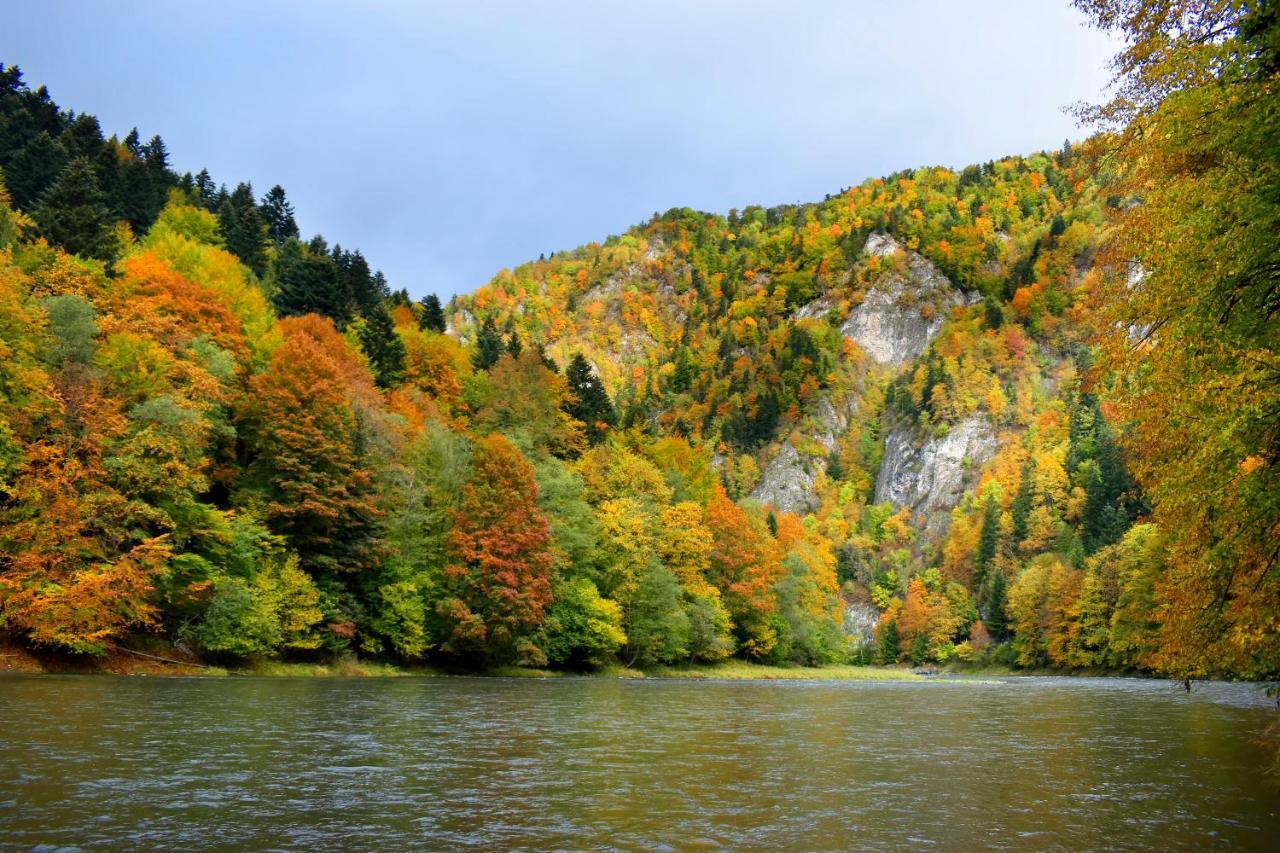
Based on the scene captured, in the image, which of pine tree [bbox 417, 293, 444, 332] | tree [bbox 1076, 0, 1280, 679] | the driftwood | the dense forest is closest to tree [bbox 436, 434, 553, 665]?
the dense forest

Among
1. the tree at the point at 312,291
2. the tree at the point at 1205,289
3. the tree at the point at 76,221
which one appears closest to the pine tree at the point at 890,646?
the tree at the point at 312,291

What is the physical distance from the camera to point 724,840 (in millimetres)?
12516

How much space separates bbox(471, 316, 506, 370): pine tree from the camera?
9981 cm

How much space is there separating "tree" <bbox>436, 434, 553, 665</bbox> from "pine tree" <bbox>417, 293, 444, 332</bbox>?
2033 inches

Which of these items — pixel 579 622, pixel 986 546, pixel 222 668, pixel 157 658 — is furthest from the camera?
pixel 986 546

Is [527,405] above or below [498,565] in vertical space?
above

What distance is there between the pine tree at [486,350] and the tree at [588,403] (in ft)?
29.5

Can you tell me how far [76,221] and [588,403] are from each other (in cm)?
5090

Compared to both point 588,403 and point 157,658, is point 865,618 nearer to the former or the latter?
point 588,403

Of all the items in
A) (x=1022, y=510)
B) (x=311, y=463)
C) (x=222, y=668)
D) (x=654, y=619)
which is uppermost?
(x=1022, y=510)

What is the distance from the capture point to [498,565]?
5775 centimetres

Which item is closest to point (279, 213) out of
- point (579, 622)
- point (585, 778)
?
point (579, 622)

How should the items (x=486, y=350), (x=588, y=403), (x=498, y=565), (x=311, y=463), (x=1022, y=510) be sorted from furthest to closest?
(x=1022, y=510) → (x=486, y=350) → (x=588, y=403) → (x=498, y=565) → (x=311, y=463)

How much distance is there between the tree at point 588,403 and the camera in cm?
9469
